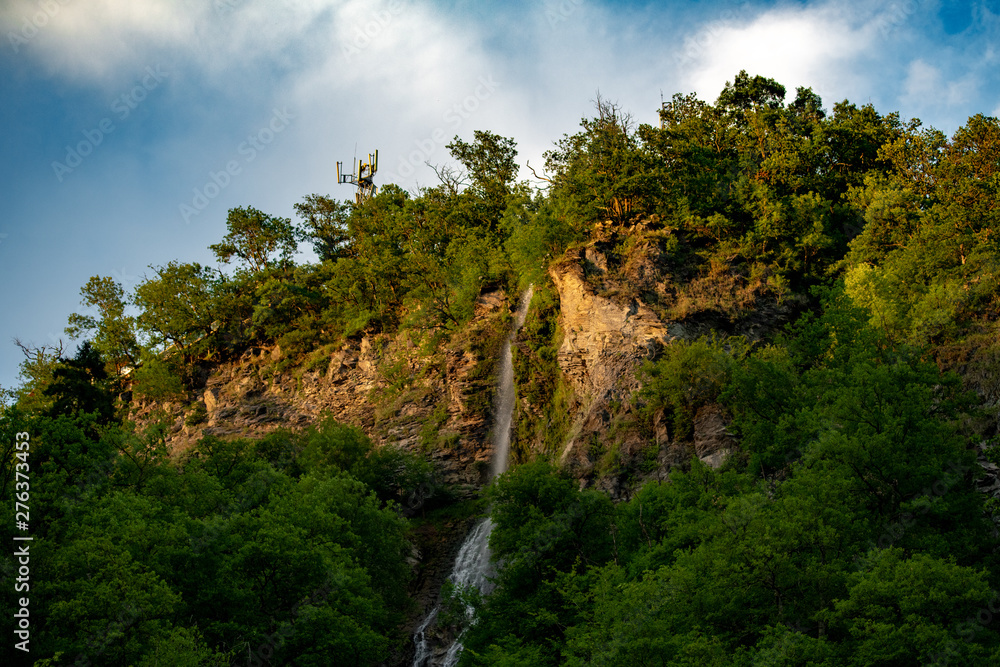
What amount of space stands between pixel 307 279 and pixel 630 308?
→ 30.3m

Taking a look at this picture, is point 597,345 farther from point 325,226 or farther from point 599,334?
point 325,226

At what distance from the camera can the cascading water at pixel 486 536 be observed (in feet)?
129

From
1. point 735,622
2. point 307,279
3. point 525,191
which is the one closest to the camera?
point 735,622

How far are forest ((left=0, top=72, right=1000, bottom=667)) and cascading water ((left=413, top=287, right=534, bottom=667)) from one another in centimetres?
87

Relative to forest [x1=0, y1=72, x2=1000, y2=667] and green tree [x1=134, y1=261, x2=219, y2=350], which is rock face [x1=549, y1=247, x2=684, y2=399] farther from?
green tree [x1=134, y1=261, x2=219, y2=350]

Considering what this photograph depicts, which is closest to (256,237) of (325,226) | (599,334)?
(325,226)

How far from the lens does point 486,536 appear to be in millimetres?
45531

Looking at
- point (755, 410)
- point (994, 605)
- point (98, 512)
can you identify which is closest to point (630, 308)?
point (755, 410)

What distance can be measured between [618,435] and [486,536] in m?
8.81

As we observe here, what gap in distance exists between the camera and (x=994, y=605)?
26.3 m

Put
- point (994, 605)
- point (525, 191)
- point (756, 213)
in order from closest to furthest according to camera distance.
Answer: point (994, 605) < point (756, 213) < point (525, 191)

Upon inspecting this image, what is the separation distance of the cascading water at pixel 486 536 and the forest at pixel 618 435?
873mm

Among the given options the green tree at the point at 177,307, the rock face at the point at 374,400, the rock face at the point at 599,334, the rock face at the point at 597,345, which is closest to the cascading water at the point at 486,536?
the rock face at the point at 374,400

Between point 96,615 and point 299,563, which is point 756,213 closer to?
point 299,563
